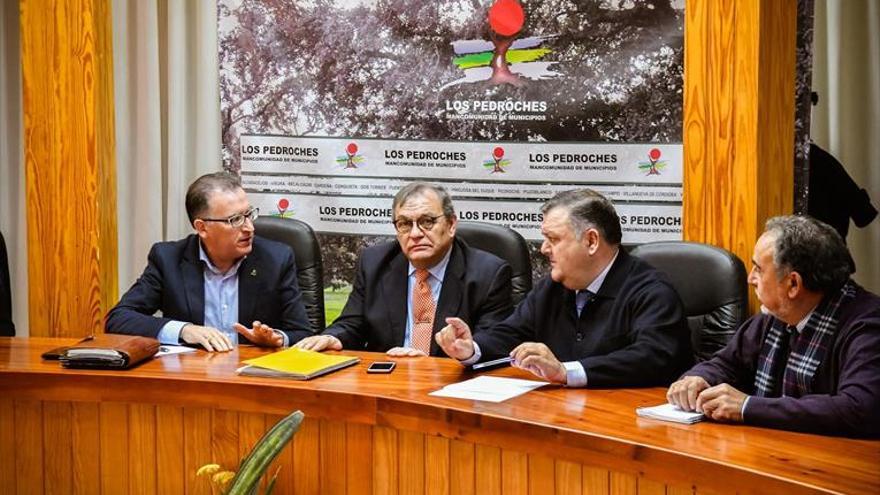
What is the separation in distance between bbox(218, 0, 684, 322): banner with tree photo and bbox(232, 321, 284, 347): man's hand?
51.4 inches

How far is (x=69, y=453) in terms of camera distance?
3082 mm

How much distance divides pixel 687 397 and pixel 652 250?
92cm

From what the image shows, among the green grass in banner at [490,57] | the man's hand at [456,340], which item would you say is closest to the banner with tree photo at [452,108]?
the green grass in banner at [490,57]

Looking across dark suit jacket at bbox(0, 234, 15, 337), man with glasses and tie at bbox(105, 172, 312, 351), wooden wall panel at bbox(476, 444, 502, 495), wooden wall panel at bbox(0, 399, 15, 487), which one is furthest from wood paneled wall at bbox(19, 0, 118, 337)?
wooden wall panel at bbox(476, 444, 502, 495)

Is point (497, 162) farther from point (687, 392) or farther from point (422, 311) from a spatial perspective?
point (687, 392)

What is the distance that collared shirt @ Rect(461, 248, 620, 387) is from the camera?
288 centimetres

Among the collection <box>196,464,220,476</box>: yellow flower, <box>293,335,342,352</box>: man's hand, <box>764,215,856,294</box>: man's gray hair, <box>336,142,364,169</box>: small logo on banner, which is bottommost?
<box>196,464,220,476</box>: yellow flower

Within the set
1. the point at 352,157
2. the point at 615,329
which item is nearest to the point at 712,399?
the point at 615,329

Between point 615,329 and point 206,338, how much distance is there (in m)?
1.26

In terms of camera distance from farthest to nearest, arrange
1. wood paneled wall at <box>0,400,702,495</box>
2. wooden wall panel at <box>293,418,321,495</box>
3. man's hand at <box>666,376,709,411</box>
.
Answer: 1. wooden wall panel at <box>293,418,321,495</box>
2. wood paneled wall at <box>0,400,702,495</box>
3. man's hand at <box>666,376,709,411</box>

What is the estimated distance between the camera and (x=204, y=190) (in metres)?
3.80

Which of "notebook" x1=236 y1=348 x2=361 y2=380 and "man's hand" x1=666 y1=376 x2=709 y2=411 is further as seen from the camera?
"notebook" x1=236 y1=348 x2=361 y2=380

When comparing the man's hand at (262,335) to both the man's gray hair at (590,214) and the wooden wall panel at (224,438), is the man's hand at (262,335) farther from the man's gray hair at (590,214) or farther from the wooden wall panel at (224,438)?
the man's gray hair at (590,214)

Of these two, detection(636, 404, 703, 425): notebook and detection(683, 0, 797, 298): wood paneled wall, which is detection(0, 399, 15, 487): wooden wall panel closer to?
detection(636, 404, 703, 425): notebook
